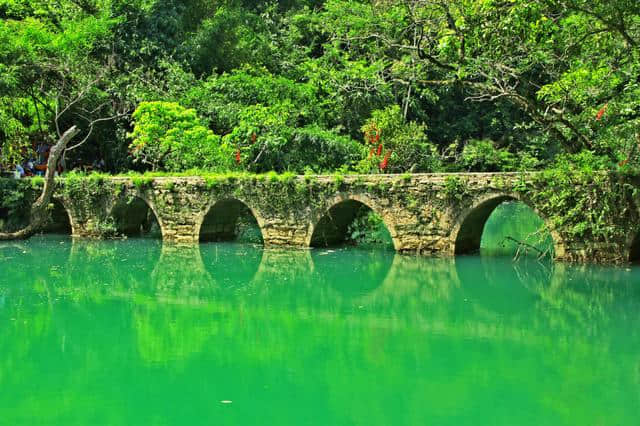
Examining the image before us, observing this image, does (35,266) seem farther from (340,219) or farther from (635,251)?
(635,251)

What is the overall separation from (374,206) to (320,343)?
22.4 ft

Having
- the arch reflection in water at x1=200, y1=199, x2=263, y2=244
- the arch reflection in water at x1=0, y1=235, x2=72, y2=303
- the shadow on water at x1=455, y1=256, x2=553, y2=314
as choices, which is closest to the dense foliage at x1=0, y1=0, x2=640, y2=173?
the arch reflection in water at x1=200, y1=199, x2=263, y2=244

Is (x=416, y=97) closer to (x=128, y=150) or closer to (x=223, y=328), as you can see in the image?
(x=128, y=150)

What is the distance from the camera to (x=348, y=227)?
17.5 meters

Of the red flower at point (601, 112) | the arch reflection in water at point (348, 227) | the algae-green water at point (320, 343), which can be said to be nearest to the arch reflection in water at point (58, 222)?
the algae-green water at point (320, 343)

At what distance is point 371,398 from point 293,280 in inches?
250

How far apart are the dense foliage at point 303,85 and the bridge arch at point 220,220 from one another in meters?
1.25

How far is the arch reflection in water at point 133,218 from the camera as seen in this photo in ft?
62.4

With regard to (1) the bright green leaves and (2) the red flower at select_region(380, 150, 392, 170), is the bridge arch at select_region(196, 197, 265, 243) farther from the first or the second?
(2) the red flower at select_region(380, 150, 392, 170)

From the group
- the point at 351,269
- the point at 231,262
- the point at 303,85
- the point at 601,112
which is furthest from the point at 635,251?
the point at 303,85

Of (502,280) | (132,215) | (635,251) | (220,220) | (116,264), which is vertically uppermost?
(132,215)

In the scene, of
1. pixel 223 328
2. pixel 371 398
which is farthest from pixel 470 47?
pixel 371 398

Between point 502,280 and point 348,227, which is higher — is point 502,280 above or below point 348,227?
below

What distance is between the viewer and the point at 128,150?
22797 millimetres
